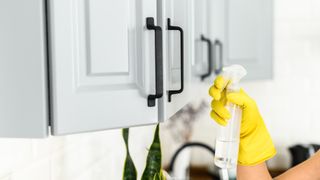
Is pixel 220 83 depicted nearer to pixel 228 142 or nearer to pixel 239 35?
pixel 228 142

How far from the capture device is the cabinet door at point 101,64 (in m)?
0.67

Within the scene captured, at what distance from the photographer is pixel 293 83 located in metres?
2.69

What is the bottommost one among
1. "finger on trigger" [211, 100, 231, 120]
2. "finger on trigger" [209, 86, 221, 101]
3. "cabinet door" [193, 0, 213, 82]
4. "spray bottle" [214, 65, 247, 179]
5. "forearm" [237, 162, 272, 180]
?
"forearm" [237, 162, 272, 180]

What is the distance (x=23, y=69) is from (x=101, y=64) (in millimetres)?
117

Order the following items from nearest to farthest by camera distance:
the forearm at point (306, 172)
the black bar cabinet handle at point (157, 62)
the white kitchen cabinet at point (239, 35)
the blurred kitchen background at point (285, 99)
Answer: the black bar cabinet handle at point (157, 62), the forearm at point (306, 172), the white kitchen cabinet at point (239, 35), the blurred kitchen background at point (285, 99)

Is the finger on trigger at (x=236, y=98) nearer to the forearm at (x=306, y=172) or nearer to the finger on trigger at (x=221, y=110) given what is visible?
the finger on trigger at (x=221, y=110)

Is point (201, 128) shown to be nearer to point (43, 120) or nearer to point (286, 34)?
point (286, 34)

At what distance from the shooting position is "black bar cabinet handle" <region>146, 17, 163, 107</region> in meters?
0.77

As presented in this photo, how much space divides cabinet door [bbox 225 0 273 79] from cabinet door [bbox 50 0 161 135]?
1379mm

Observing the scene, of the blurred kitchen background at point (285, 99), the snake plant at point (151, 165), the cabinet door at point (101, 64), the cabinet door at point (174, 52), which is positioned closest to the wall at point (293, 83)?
the blurred kitchen background at point (285, 99)

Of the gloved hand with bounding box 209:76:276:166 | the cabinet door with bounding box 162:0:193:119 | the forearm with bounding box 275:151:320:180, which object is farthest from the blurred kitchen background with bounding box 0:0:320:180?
the cabinet door with bounding box 162:0:193:119

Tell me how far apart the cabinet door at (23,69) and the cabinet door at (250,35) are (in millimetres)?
1529

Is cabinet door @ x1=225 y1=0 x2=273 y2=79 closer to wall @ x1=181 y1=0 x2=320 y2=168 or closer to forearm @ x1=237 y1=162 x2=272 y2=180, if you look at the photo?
wall @ x1=181 y1=0 x2=320 y2=168

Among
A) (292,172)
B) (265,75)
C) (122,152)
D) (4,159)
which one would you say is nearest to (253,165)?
(292,172)
